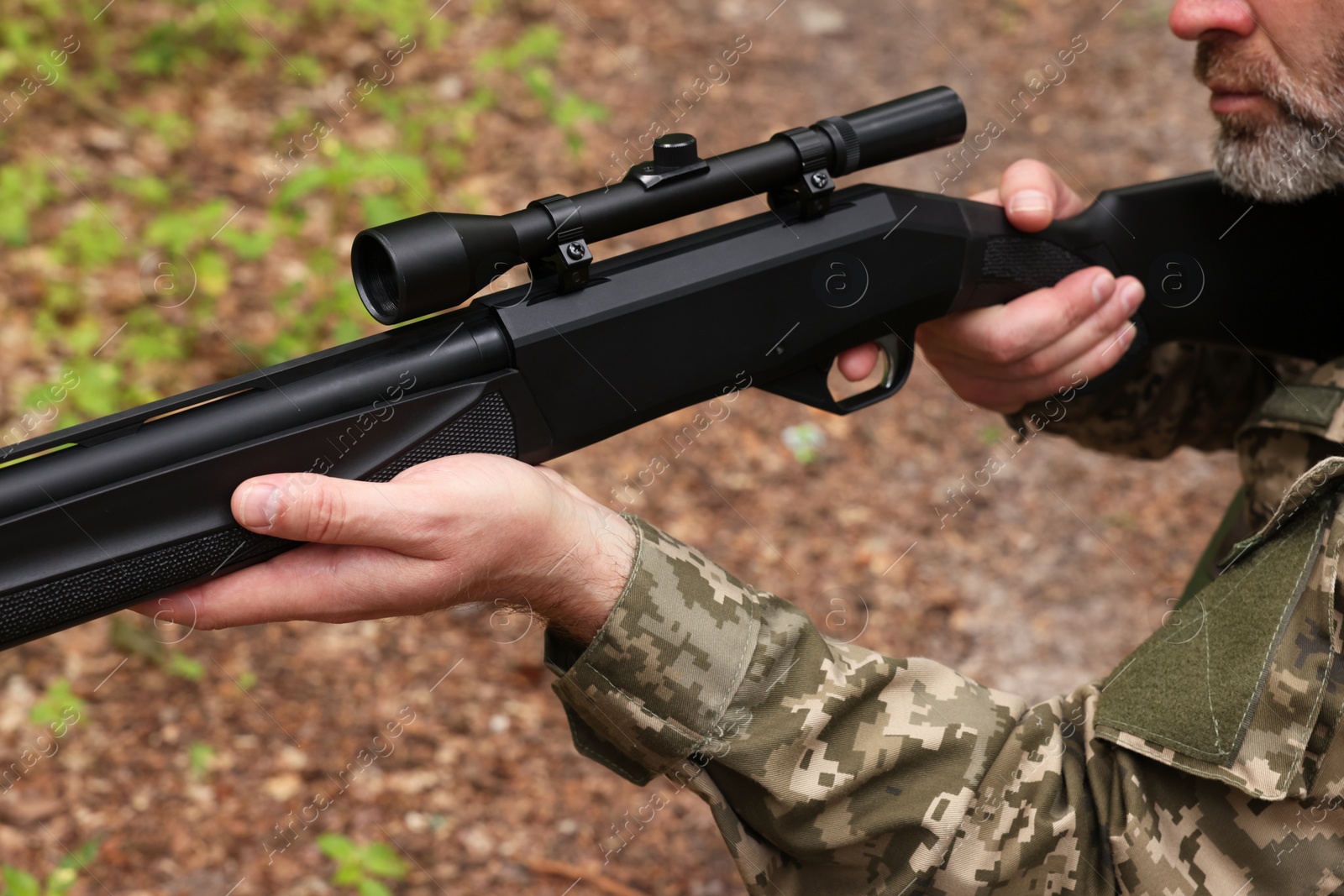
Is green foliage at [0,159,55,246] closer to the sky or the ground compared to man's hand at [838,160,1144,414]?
closer to the sky

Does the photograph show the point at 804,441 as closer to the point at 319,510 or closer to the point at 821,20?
the point at 319,510

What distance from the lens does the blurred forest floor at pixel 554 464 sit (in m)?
2.93

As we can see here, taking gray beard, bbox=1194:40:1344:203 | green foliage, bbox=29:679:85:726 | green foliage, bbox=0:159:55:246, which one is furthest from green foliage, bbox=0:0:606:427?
gray beard, bbox=1194:40:1344:203

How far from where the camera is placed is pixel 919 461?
4.68 m

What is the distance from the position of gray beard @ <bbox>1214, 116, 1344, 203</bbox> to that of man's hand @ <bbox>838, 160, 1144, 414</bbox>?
364 mm

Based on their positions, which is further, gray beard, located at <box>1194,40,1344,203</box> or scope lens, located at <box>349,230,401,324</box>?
gray beard, located at <box>1194,40,1344,203</box>

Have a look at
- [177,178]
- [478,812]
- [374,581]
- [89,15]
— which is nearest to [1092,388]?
[374,581]

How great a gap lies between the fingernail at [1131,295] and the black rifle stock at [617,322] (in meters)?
0.05

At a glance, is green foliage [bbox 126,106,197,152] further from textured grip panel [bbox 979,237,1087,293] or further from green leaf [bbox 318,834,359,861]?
textured grip panel [bbox 979,237,1087,293]

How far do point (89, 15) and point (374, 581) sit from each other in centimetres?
470

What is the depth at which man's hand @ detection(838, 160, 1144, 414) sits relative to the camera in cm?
245

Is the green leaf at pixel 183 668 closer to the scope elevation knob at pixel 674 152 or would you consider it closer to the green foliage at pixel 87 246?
the green foliage at pixel 87 246

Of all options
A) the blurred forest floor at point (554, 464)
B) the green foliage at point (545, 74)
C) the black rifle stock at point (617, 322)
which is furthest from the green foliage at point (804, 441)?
the black rifle stock at point (617, 322)

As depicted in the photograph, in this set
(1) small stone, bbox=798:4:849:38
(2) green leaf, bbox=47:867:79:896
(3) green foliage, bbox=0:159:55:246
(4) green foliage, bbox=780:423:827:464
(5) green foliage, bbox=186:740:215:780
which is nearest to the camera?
(2) green leaf, bbox=47:867:79:896
